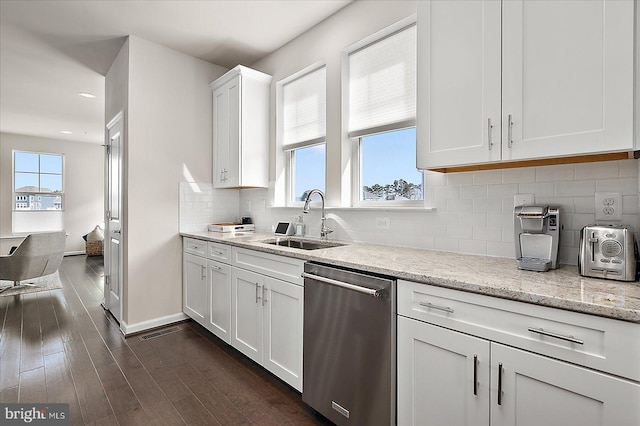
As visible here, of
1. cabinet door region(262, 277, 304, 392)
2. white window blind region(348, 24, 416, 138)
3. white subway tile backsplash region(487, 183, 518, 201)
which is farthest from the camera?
white window blind region(348, 24, 416, 138)

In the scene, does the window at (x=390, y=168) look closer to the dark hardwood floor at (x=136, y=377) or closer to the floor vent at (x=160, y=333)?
the dark hardwood floor at (x=136, y=377)

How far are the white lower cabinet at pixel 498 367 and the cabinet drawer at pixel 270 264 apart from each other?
2.39 ft

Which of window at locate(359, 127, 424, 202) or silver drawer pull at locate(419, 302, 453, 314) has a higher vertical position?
window at locate(359, 127, 424, 202)

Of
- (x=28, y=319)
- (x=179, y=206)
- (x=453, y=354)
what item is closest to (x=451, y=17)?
(x=453, y=354)

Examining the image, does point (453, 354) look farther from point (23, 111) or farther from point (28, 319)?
point (23, 111)

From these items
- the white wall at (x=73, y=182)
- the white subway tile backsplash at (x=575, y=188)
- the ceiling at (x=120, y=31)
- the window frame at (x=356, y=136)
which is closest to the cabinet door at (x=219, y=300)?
the window frame at (x=356, y=136)

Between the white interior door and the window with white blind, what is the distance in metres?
1.60

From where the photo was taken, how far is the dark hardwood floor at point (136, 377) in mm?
1900

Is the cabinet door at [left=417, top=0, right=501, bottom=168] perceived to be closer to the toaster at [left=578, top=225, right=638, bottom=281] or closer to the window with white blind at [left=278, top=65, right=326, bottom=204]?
the toaster at [left=578, top=225, right=638, bottom=281]

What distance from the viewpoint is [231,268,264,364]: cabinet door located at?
7.54ft

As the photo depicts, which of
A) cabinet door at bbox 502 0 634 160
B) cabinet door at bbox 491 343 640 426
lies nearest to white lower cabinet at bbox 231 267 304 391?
cabinet door at bbox 491 343 640 426

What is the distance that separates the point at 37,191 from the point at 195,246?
6.80 meters

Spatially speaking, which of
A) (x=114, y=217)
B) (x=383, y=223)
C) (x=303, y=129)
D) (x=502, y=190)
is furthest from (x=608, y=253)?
(x=114, y=217)

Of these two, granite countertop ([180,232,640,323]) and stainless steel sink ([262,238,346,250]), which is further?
stainless steel sink ([262,238,346,250])
